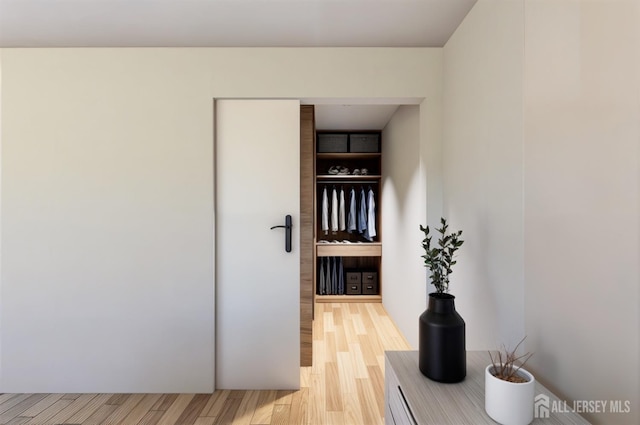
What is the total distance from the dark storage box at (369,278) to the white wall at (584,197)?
318cm

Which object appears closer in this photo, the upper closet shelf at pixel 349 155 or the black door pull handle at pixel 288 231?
the black door pull handle at pixel 288 231

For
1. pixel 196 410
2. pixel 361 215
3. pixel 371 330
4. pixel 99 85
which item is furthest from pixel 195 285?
pixel 361 215

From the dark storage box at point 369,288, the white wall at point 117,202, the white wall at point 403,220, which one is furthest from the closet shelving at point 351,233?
the white wall at point 117,202

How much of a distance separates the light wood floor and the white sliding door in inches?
6.4

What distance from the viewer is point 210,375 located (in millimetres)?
2291

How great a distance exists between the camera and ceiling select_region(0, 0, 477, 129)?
180 cm

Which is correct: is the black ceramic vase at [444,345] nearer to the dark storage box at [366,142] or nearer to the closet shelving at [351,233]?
the closet shelving at [351,233]

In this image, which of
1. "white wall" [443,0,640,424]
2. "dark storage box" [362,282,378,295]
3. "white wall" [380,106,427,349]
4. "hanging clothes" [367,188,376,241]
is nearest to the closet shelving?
"dark storage box" [362,282,378,295]

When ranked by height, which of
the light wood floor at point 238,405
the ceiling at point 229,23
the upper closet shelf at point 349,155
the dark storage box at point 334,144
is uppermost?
the ceiling at point 229,23

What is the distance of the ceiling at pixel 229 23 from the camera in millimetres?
1804

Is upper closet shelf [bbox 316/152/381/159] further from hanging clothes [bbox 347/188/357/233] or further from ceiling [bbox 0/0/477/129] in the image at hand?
ceiling [bbox 0/0/477/129]

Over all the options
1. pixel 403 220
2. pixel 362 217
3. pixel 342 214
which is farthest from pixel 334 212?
pixel 403 220

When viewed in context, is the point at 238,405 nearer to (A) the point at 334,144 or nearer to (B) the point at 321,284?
(B) the point at 321,284

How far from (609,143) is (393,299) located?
2.94m
